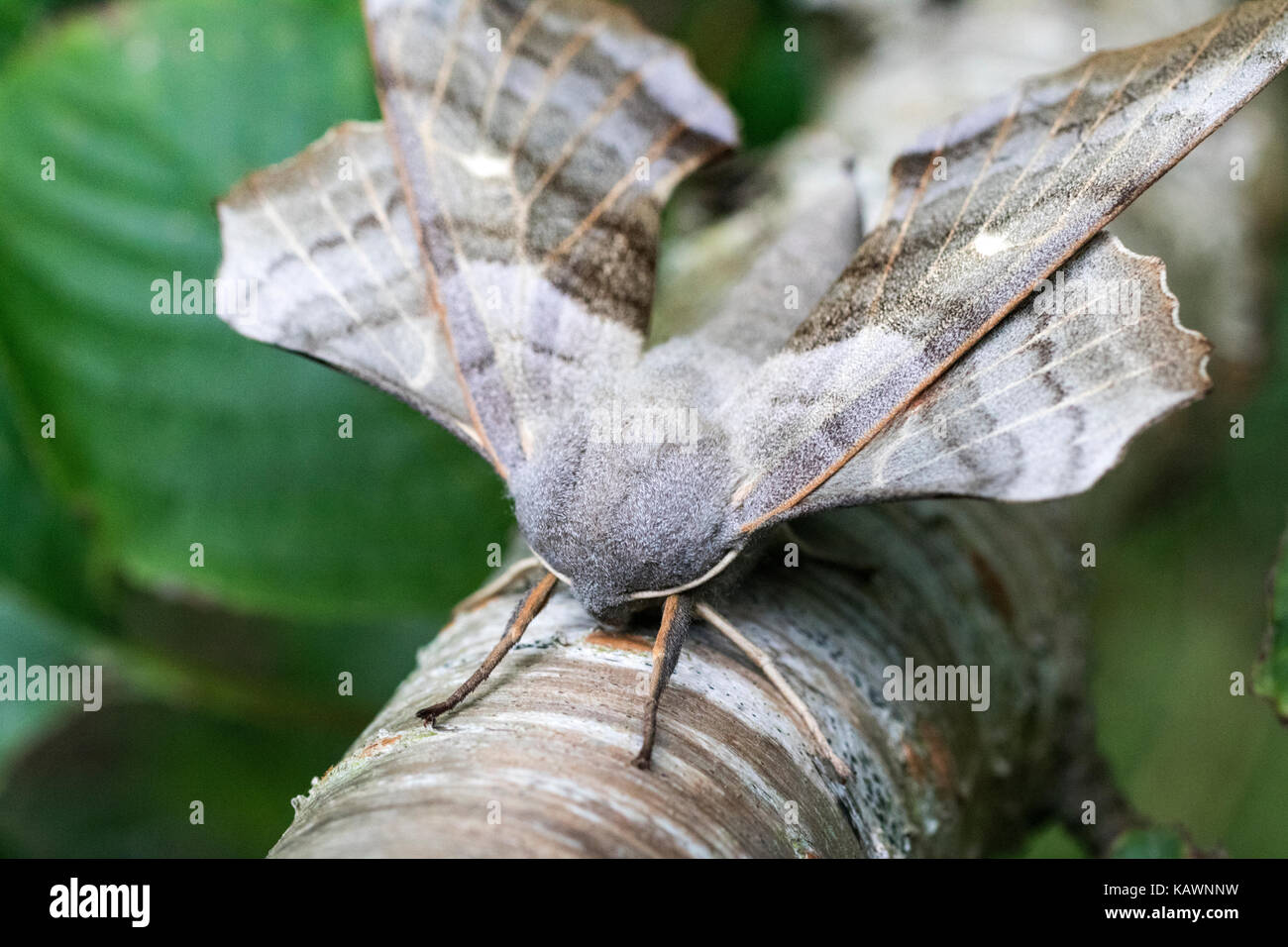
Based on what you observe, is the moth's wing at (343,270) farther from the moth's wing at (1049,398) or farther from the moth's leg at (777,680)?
the moth's wing at (1049,398)

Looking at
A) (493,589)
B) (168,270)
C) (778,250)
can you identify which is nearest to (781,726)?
(493,589)

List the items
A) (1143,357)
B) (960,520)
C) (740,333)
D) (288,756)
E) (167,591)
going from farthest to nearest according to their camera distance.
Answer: (288,756) < (167,591) < (960,520) < (740,333) < (1143,357)

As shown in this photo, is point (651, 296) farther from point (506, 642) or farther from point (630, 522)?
point (506, 642)

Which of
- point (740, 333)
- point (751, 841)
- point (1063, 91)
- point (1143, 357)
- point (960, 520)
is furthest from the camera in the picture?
point (960, 520)

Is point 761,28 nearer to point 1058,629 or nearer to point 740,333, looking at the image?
point 740,333

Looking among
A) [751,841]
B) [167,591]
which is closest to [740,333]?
[751,841]

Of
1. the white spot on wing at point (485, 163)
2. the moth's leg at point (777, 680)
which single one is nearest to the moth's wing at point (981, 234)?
the moth's leg at point (777, 680)

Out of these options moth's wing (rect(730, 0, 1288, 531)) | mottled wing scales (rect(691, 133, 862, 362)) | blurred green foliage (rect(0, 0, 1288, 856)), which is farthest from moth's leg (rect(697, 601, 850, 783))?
blurred green foliage (rect(0, 0, 1288, 856))

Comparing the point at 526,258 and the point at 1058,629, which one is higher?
the point at 526,258
